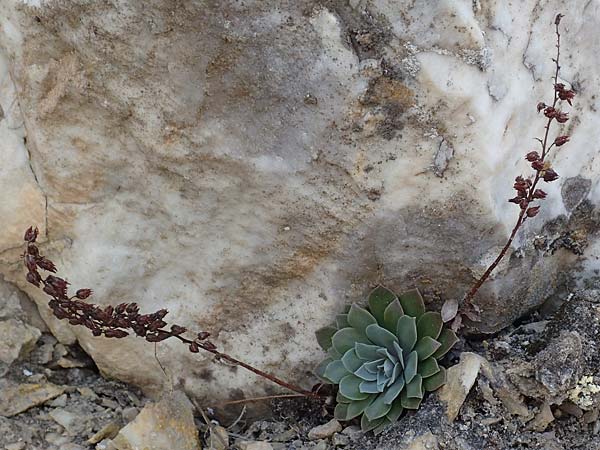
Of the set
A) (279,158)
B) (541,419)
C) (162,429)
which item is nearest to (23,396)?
(162,429)

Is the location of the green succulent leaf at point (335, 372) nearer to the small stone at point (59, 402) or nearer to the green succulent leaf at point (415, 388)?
the green succulent leaf at point (415, 388)

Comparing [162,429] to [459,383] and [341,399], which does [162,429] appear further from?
[459,383]

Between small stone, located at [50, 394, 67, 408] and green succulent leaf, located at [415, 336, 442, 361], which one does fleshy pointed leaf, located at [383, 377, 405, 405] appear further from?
small stone, located at [50, 394, 67, 408]

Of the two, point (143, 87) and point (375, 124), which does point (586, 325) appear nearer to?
point (375, 124)

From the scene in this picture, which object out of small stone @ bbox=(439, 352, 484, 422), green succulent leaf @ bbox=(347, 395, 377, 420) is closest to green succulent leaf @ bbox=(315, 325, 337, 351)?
green succulent leaf @ bbox=(347, 395, 377, 420)

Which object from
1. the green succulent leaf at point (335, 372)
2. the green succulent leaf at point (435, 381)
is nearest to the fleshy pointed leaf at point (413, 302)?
the green succulent leaf at point (435, 381)
